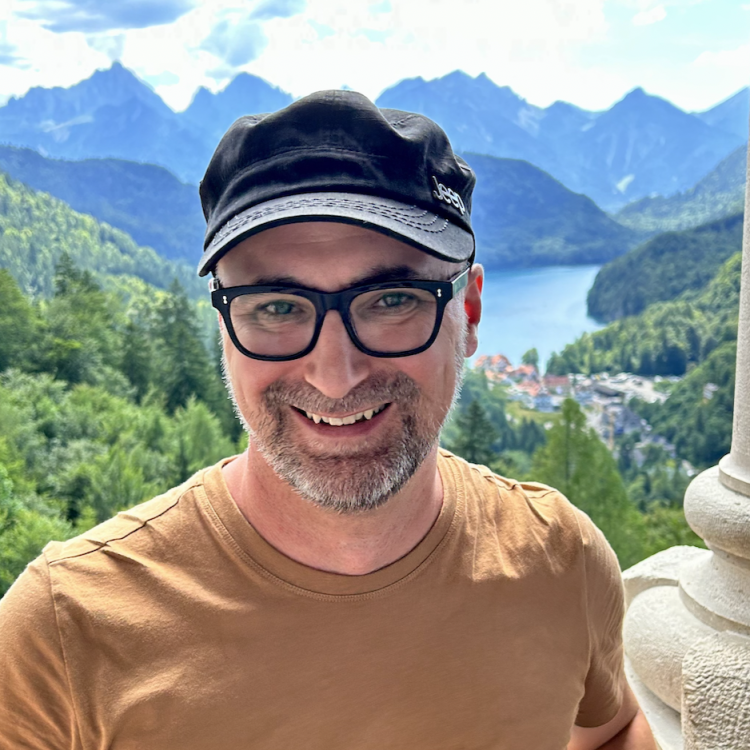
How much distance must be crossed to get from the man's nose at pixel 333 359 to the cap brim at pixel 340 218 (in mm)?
161

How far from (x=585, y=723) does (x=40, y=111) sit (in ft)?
308

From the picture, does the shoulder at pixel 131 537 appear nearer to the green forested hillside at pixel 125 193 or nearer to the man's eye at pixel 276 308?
the man's eye at pixel 276 308

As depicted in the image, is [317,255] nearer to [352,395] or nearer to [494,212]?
[352,395]

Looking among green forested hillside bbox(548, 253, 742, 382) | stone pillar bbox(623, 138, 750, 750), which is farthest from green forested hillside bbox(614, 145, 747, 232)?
stone pillar bbox(623, 138, 750, 750)

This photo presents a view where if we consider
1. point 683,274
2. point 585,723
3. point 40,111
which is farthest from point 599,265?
point 585,723

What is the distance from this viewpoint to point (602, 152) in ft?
281

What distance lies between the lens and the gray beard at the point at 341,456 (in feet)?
4.04

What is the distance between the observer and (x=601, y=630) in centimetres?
147

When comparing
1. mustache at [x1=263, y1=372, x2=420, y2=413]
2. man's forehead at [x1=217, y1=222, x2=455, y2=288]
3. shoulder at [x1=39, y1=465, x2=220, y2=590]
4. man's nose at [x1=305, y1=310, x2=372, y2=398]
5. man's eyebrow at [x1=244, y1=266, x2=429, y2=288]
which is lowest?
shoulder at [x1=39, y1=465, x2=220, y2=590]

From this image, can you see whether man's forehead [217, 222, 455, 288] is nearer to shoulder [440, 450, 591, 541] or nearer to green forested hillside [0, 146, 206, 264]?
shoulder [440, 450, 591, 541]

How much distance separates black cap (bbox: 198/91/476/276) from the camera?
45.1 inches

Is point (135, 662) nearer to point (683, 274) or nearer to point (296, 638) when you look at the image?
point (296, 638)

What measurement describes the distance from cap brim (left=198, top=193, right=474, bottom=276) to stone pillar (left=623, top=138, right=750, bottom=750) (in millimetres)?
1109

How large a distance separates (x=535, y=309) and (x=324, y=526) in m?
69.1
